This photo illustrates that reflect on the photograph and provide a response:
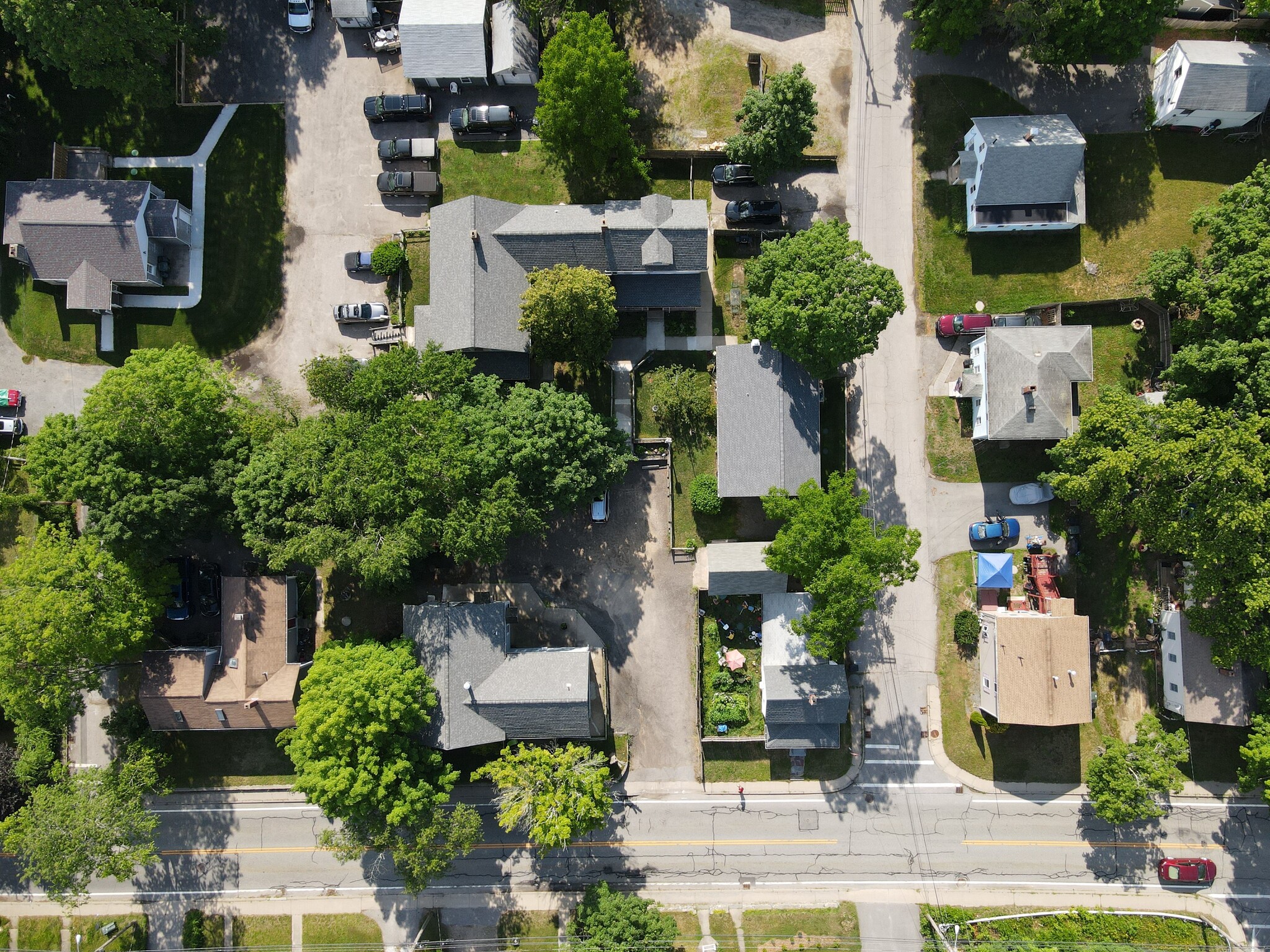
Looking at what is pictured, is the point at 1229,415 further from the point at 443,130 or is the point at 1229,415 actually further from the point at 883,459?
the point at 443,130

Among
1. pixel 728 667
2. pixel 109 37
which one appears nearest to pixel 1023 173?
pixel 728 667

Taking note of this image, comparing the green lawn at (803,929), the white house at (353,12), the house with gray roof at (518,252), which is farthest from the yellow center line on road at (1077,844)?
the white house at (353,12)

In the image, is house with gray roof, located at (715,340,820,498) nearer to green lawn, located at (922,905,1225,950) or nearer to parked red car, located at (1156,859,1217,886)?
green lawn, located at (922,905,1225,950)

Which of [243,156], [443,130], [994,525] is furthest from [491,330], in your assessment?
[994,525]

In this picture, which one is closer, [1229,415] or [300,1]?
[1229,415]

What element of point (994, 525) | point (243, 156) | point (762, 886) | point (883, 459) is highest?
point (243, 156)

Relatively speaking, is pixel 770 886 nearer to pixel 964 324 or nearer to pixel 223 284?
pixel 964 324

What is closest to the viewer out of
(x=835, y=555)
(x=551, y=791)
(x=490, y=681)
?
(x=835, y=555)
